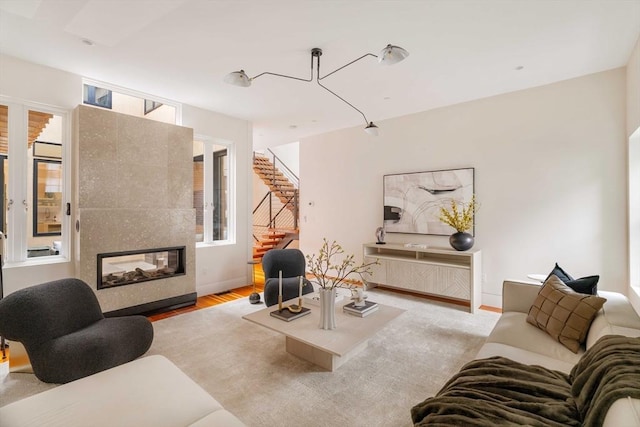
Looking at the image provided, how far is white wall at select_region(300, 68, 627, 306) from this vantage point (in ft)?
11.7

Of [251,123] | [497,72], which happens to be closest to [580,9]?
[497,72]

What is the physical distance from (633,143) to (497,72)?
1.64 metres

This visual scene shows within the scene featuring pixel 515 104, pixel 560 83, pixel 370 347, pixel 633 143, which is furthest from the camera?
pixel 515 104

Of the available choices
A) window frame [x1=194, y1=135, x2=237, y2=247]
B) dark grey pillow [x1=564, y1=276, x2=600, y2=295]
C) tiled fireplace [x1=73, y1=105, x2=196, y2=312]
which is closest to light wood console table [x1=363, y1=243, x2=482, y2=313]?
dark grey pillow [x1=564, y1=276, x2=600, y2=295]

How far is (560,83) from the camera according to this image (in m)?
3.86

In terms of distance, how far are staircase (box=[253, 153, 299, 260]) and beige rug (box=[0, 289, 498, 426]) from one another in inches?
200

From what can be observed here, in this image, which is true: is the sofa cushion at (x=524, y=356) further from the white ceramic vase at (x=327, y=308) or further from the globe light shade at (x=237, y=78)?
the globe light shade at (x=237, y=78)

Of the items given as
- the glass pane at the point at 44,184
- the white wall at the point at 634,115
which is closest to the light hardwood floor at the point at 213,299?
the glass pane at the point at 44,184

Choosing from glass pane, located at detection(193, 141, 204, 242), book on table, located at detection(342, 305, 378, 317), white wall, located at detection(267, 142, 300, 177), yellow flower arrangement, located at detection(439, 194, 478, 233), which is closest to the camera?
book on table, located at detection(342, 305, 378, 317)

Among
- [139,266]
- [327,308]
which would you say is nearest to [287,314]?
[327,308]

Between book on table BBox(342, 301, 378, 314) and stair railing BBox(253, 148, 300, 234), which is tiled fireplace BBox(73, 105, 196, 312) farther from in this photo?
stair railing BBox(253, 148, 300, 234)

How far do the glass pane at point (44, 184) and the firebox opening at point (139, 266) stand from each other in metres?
0.63

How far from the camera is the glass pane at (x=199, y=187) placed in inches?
202

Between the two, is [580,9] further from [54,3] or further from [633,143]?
[54,3]
